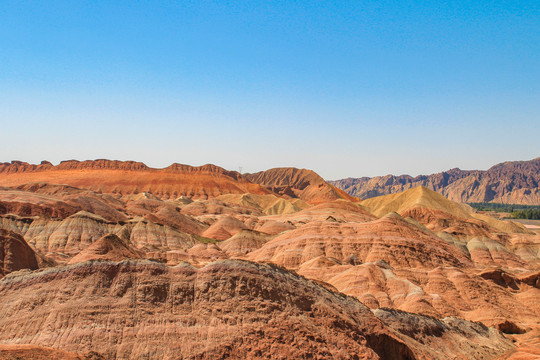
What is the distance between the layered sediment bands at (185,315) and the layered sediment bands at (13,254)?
1546 cm

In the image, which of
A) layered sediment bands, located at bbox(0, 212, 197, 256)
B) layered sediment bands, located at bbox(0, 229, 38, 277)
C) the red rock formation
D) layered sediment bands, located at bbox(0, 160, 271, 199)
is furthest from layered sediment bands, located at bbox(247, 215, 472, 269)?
layered sediment bands, located at bbox(0, 160, 271, 199)

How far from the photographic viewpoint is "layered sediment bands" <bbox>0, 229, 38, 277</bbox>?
3078 centimetres

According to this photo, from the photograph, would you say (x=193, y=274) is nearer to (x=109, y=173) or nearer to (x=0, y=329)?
(x=0, y=329)

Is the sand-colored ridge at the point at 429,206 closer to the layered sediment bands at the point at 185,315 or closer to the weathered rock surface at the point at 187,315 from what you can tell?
the weathered rock surface at the point at 187,315

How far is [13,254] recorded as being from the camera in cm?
3186

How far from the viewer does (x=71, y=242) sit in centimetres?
5634

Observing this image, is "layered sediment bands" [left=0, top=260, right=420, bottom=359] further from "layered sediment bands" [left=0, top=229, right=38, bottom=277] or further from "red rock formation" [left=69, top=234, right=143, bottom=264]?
"red rock formation" [left=69, top=234, right=143, bottom=264]

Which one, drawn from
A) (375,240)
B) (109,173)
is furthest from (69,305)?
(109,173)

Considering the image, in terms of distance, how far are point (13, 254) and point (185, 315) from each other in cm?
2197

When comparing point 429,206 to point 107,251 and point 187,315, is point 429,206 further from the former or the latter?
point 187,315

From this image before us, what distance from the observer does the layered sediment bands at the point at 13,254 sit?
101 ft

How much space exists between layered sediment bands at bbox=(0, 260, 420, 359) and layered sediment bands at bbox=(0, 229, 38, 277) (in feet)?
50.7

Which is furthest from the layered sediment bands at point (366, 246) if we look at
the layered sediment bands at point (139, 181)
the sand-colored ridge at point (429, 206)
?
the layered sediment bands at point (139, 181)

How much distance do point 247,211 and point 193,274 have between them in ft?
377
